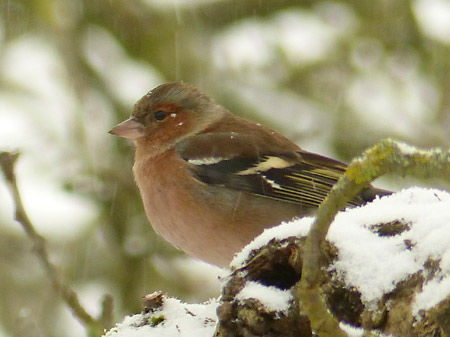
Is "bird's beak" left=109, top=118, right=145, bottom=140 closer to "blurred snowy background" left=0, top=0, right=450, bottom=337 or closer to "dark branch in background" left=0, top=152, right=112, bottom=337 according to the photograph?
"blurred snowy background" left=0, top=0, right=450, bottom=337

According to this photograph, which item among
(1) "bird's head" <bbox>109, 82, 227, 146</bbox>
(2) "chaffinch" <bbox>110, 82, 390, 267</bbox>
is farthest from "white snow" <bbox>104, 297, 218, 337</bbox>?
(1) "bird's head" <bbox>109, 82, 227, 146</bbox>

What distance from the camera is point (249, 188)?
4105 millimetres

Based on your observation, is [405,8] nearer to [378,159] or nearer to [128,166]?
[128,166]

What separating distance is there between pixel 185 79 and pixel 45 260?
9.44 ft

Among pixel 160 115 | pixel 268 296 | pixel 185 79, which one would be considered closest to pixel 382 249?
pixel 268 296

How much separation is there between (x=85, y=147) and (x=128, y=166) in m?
0.35

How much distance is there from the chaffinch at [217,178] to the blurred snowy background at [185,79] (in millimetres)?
663

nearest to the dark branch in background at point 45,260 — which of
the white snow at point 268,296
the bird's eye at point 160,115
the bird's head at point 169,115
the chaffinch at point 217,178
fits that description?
the chaffinch at point 217,178

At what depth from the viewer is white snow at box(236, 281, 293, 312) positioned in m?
1.57

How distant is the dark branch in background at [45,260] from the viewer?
10.3ft

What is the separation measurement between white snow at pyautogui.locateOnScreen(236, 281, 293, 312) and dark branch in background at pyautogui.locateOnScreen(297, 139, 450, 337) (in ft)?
0.68

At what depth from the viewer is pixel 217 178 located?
414 cm

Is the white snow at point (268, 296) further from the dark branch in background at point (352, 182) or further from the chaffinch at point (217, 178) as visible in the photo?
the chaffinch at point (217, 178)

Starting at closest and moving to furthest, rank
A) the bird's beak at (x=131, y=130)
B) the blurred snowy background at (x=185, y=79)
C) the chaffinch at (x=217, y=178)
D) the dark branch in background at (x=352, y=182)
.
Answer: the dark branch in background at (x=352, y=182), the chaffinch at (x=217, y=178), the bird's beak at (x=131, y=130), the blurred snowy background at (x=185, y=79)
